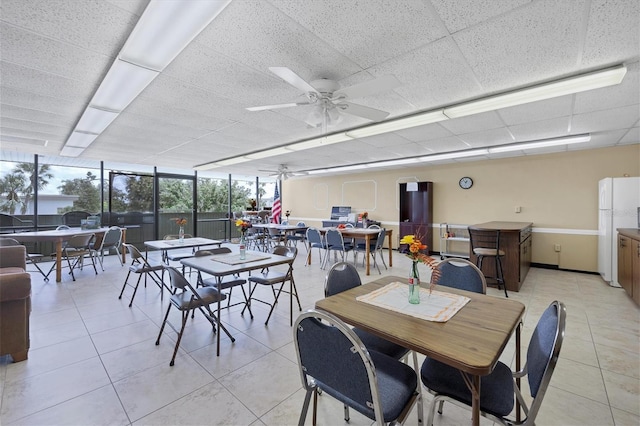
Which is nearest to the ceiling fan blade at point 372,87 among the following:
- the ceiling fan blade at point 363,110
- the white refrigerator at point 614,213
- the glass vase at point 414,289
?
the ceiling fan blade at point 363,110

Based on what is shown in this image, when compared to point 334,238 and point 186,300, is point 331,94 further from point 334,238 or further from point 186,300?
point 334,238

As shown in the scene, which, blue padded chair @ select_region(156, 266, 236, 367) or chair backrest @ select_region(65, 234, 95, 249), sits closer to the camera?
blue padded chair @ select_region(156, 266, 236, 367)

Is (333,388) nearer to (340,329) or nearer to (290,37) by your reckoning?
(340,329)

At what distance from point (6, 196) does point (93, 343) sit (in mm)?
6108

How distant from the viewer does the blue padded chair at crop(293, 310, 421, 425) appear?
1.06 m

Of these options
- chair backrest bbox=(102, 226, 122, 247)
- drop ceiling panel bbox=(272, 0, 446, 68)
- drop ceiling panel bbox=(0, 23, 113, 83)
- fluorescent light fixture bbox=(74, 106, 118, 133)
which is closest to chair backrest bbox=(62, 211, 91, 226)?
chair backrest bbox=(102, 226, 122, 247)

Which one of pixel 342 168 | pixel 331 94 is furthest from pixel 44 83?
pixel 342 168

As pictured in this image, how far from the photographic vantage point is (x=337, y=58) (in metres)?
2.24

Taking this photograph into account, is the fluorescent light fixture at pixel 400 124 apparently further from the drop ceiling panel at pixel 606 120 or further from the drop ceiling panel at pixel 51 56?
the drop ceiling panel at pixel 51 56

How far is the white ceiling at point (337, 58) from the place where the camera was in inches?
67.9

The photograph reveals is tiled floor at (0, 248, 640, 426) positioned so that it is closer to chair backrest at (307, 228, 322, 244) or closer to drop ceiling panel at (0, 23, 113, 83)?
chair backrest at (307, 228, 322, 244)

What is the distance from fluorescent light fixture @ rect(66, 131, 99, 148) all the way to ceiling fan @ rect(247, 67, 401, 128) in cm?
373

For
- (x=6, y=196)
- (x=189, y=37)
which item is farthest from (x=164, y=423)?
(x=6, y=196)

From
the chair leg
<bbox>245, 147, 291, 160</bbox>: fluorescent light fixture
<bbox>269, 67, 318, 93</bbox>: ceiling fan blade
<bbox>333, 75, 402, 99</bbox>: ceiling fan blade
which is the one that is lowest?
the chair leg
